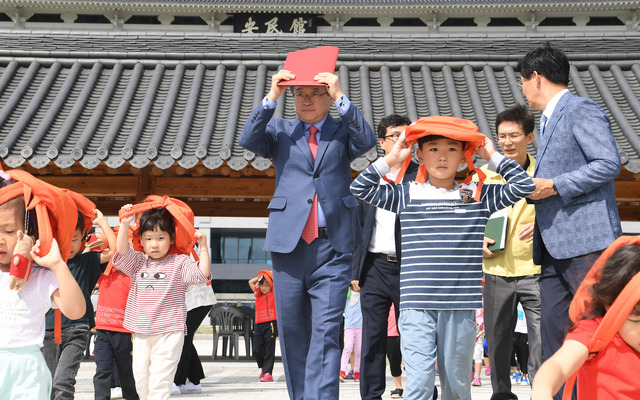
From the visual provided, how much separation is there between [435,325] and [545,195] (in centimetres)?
89

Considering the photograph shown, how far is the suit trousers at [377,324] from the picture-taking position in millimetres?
5281

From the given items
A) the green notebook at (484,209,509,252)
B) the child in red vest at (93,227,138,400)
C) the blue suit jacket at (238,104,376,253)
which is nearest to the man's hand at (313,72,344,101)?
the blue suit jacket at (238,104,376,253)

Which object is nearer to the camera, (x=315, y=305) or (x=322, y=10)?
(x=315, y=305)

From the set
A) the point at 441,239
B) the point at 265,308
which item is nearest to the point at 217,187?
the point at 441,239

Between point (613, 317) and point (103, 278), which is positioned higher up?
point (103, 278)

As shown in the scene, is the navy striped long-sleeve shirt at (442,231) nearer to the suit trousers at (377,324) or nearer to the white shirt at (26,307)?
the suit trousers at (377,324)

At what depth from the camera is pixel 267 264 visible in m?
35.1

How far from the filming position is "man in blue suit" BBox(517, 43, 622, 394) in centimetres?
385

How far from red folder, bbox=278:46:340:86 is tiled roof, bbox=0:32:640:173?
2.29m

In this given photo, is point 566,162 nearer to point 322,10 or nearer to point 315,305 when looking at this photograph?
point 315,305

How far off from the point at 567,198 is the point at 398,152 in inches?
36.5

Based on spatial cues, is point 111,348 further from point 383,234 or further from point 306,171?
point 306,171

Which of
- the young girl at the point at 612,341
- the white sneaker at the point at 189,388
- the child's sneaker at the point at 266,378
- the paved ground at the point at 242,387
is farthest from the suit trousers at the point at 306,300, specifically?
the child's sneaker at the point at 266,378

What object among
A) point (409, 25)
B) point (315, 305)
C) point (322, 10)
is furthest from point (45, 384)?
point (409, 25)
